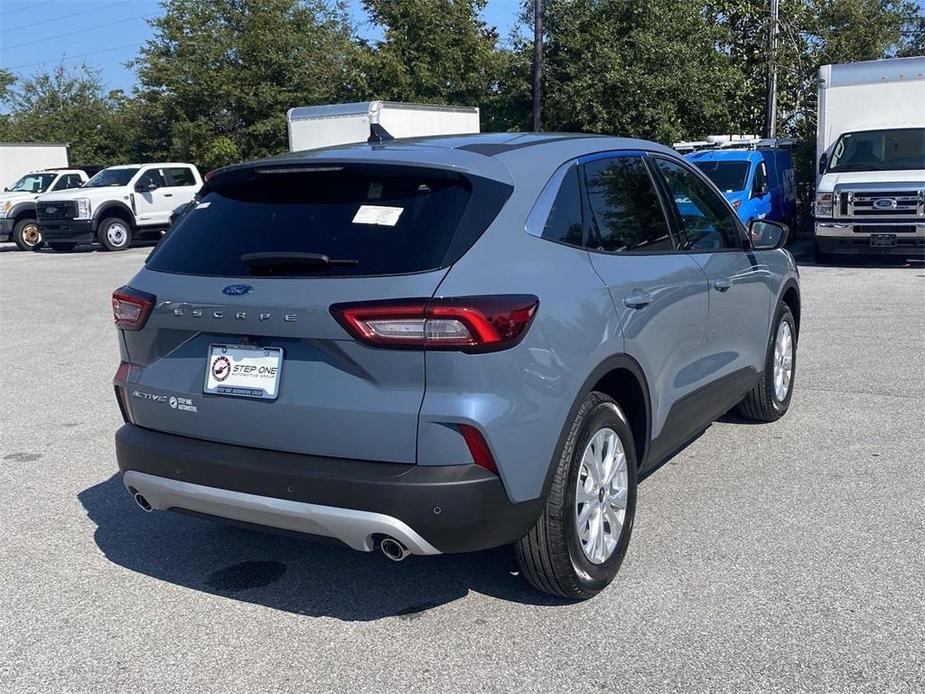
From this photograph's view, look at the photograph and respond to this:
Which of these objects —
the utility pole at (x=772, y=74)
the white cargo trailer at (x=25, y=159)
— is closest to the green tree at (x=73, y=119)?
the white cargo trailer at (x=25, y=159)

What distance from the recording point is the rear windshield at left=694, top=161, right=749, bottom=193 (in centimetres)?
1588

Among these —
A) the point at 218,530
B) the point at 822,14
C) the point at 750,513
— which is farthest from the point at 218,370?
the point at 822,14

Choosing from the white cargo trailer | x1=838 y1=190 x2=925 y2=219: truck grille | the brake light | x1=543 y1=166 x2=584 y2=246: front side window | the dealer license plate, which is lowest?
the brake light

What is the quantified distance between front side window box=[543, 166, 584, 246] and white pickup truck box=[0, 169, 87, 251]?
22.3 metres

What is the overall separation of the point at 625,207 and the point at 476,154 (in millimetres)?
917

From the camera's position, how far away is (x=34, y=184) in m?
25.5

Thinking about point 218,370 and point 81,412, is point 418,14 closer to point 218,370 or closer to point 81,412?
point 81,412

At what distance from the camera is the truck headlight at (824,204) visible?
48.2 feet

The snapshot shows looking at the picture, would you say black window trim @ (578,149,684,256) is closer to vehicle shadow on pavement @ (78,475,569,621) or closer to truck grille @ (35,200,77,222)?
vehicle shadow on pavement @ (78,475,569,621)

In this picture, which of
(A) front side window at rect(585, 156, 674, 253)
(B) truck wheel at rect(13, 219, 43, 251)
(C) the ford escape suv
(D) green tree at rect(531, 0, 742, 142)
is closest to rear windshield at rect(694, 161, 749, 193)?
(D) green tree at rect(531, 0, 742, 142)

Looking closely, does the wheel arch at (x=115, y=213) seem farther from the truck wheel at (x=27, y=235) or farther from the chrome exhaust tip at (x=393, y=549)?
the chrome exhaust tip at (x=393, y=549)

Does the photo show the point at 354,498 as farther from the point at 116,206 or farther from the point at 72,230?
the point at 116,206

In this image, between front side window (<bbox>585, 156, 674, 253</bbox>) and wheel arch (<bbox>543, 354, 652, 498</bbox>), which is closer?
wheel arch (<bbox>543, 354, 652, 498</bbox>)

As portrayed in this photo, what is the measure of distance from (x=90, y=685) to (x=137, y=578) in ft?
2.90
